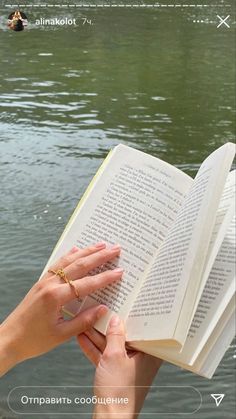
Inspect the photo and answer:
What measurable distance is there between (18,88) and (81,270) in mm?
4189

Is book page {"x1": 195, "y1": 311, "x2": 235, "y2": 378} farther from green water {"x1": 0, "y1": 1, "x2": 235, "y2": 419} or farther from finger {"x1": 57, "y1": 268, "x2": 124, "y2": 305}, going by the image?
green water {"x1": 0, "y1": 1, "x2": 235, "y2": 419}

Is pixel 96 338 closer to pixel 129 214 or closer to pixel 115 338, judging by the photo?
pixel 115 338

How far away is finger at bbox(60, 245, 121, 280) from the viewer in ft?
2.43

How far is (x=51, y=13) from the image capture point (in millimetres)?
7410

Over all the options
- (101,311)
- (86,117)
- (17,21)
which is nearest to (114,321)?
(101,311)

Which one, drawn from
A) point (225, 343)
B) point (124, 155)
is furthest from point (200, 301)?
point (124, 155)

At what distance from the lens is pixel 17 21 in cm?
661

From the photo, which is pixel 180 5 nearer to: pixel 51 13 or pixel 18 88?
pixel 51 13

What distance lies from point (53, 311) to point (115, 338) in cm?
8

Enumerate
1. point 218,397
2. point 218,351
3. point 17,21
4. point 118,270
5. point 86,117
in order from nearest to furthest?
point 218,351, point 118,270, point 218,397, point 86,117, point 17,21

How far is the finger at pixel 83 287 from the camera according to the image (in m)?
0.72

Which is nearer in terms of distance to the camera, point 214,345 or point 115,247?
point 214,345

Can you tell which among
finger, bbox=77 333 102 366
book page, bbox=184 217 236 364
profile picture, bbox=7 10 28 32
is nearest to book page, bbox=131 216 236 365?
book page, bbox=184 217 236 364

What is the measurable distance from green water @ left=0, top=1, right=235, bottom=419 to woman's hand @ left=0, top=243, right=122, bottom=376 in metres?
1.04
